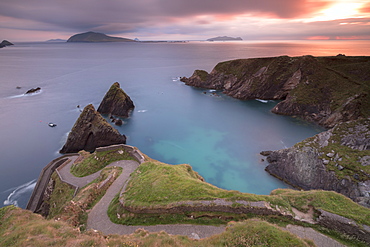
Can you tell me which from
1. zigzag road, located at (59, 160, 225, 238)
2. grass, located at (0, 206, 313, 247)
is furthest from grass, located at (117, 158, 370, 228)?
grass, located at (0, 206, 313, 247)

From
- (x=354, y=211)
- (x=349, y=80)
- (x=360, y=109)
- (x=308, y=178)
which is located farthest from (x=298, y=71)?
(x=354, y=211)

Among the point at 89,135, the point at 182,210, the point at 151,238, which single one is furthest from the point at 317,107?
the point at 89,135

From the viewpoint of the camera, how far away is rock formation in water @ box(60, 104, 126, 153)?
41562 mm

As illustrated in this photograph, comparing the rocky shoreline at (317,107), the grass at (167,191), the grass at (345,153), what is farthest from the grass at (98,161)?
the grass at (345,153)

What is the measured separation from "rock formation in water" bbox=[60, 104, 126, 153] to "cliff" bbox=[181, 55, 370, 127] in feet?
172

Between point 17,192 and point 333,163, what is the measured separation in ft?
165

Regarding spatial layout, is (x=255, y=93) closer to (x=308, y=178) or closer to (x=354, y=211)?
(x=308, y=178)

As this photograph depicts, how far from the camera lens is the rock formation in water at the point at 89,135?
136 ft

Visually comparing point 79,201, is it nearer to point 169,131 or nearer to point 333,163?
point 333,163

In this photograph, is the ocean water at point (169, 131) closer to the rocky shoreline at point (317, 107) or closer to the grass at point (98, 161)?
the rocky shoreline at point (317, 107)

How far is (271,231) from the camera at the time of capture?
35.8 ft

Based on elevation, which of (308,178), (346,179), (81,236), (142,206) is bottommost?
(308,178)

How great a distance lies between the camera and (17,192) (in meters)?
31.9

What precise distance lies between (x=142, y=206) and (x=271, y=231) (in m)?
10.2
